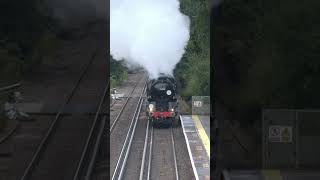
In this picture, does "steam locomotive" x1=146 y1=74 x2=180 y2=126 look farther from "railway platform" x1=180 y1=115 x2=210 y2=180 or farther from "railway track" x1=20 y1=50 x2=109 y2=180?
"railway track" x1=20 y1=50 x2=109 y2=180

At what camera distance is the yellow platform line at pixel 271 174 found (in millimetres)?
5825

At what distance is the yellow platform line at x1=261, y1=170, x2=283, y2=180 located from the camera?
5.83m

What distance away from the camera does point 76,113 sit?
5863mm

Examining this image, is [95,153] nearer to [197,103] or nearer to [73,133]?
[73,133]

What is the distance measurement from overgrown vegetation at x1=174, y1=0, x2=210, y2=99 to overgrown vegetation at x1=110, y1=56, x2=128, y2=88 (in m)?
0.65

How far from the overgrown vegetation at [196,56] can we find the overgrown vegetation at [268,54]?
165 mm

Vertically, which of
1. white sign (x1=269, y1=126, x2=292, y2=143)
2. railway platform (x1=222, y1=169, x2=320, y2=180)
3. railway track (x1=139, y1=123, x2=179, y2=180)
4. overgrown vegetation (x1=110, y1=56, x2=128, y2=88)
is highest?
overgrown vegetation (x1=110, y1=56, x2=128, y2=88)

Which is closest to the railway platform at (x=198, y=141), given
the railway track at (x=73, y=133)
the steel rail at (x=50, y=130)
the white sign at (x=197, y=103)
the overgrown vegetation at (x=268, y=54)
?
the white sign at (x=197, y=103)

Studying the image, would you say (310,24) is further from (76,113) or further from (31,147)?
(31,147)

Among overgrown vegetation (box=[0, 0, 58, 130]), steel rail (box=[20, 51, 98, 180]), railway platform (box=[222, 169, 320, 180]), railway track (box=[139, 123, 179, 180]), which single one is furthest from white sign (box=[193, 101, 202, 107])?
overgrown vegetation (box=[0, 0, 58, 130])

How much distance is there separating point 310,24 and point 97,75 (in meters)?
2.58

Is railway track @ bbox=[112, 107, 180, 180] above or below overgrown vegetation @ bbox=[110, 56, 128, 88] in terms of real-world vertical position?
below

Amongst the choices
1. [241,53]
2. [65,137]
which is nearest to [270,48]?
[241,53]

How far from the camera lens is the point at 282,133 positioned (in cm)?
590
